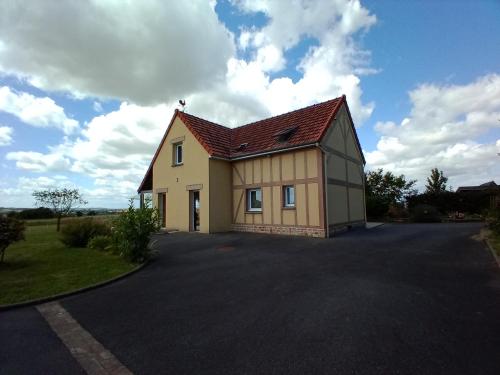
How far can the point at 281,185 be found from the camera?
13289 millimetres

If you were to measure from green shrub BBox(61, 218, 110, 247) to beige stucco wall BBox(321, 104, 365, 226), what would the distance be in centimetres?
983

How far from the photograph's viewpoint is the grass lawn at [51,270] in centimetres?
573

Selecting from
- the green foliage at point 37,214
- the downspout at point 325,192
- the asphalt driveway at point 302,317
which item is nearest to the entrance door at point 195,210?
the downspout at point 325,192

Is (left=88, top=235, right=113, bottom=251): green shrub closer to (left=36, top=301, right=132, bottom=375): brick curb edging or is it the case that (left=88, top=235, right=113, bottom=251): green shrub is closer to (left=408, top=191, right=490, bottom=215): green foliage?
(left=36, top=301, right=132, bottom=375): brick curb edging

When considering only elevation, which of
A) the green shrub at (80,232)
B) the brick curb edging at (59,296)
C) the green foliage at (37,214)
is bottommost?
the brick curb edging at (59,296)

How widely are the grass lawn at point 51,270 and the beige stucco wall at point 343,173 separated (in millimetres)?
8701

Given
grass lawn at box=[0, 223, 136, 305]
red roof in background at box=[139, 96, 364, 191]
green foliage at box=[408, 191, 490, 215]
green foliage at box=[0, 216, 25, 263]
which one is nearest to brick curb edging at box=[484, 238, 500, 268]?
red roof in background at box=[139, 96, 364, 191]

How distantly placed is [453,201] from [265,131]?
57.5 feet

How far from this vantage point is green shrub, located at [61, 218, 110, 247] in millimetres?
11117

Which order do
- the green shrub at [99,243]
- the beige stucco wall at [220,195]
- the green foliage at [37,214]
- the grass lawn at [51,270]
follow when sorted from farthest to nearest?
1. the green foliage at [37,214]
2. the beige stucco wall at [220,195]
3. the green shrub at [99,243]
4. the grass lawn at [51,270]

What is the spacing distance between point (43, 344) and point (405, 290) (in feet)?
18.1

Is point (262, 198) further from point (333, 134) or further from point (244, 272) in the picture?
point (244, 272)

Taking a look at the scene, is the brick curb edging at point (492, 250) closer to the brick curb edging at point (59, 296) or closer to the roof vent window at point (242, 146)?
the brick curb edging at point (59, 296)

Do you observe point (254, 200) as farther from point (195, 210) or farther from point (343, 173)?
point (343, 173)
